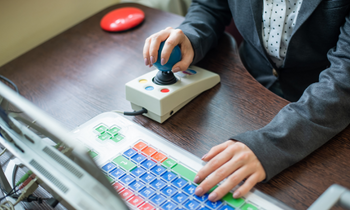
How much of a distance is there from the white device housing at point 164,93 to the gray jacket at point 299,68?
0.32 ft

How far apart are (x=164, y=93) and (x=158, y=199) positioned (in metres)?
0.24

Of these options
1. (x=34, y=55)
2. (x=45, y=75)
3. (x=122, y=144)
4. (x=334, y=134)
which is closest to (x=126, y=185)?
(x=122, y=144)

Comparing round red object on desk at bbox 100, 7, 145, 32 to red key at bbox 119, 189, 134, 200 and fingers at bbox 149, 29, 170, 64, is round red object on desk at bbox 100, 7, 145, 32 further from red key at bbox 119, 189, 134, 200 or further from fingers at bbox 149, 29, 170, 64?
red key at bbox 119, 189, 134, 200

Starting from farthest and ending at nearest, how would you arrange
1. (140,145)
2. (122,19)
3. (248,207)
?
(122,19)
(140,145)
(248,207)

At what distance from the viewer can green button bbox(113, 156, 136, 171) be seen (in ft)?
1.56

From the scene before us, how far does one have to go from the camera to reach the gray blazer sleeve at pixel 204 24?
725mm

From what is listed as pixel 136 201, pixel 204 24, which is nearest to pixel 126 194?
pixel 136 201

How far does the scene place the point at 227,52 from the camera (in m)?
0.81

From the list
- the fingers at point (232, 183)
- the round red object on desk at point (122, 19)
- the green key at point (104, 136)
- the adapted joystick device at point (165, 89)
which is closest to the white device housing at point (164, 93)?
the adapted joystick device at point (165, 89)

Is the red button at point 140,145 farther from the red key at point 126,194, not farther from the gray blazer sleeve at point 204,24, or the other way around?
the gray blazer sleeve at point 204,24

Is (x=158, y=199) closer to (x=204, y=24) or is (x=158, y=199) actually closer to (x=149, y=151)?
(x=149, y=151)

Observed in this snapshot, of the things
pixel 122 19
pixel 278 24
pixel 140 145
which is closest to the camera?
pixel 140 145

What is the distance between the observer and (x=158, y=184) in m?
0.44

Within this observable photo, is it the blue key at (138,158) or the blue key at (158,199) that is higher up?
the blue key at (138,158)
